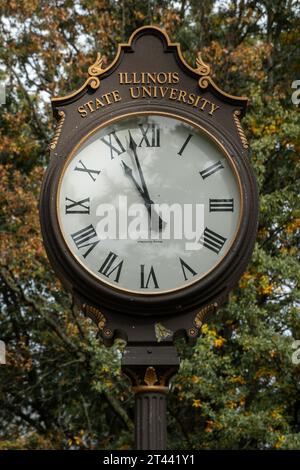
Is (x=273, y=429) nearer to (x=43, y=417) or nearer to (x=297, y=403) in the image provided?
(x=297, y=403)

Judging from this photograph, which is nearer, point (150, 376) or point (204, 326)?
point (150, 376)

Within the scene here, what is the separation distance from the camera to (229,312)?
1478cm

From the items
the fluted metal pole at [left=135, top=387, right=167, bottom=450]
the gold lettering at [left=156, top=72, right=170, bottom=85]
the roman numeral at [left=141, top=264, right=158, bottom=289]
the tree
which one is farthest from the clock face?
the tree

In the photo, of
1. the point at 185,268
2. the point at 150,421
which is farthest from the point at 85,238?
the point at 150,421

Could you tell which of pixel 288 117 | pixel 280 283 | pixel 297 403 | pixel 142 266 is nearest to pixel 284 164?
pixel 288 117

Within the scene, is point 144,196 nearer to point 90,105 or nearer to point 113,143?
point 113,143

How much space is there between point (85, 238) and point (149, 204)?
0.28 m

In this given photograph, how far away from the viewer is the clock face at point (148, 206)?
4770 millimetres

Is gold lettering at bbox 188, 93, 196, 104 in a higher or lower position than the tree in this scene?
lower

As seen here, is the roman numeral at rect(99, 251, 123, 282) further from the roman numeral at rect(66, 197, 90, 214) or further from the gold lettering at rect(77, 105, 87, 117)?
the gold lettering at rect(77, 105, 87, 117)

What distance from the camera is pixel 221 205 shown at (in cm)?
486

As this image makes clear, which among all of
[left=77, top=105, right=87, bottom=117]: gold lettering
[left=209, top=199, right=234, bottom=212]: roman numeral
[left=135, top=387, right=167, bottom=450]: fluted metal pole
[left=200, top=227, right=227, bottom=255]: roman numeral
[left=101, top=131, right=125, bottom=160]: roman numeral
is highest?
[left=77, top=105, right=87, bottom=117]: gold lettering

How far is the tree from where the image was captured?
14.5 metres

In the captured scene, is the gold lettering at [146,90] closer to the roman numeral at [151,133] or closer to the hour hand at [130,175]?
the roman numeral at [151,133]
